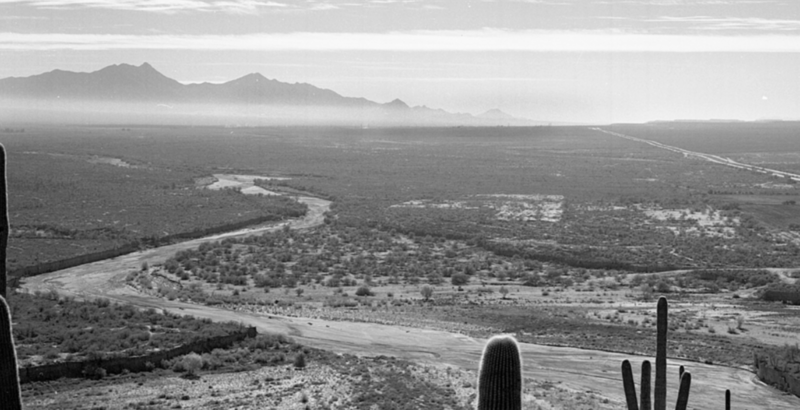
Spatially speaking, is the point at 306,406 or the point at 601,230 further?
the point at 601,230

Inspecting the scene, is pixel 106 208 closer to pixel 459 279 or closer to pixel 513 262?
pixel 513 262

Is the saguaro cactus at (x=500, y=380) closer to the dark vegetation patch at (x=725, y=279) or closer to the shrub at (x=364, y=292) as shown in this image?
the shrub at (x=364, y=292)

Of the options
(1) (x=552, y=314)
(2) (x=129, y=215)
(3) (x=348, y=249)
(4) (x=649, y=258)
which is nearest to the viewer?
(1) (x=552, y=314)

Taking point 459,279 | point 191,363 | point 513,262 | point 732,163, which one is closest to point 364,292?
point 459,279

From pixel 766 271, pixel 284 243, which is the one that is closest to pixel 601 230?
pixel 766 271

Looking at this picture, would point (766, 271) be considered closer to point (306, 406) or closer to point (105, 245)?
point (306, 406)
